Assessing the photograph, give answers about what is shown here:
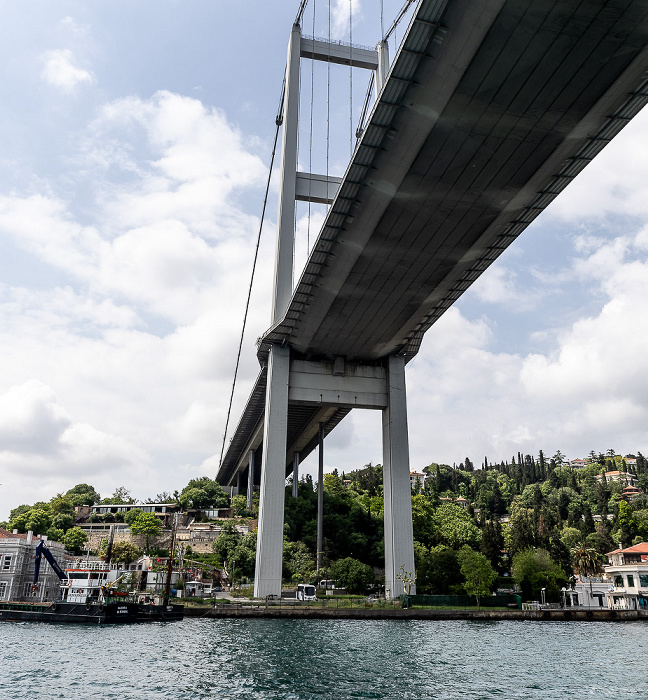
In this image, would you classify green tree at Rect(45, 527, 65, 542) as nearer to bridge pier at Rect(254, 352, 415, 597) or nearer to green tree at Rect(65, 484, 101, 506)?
green tree at Rect(65, 484, 101, 506)

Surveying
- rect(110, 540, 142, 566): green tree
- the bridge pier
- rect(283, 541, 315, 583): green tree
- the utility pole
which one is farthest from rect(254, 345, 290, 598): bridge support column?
rect(110, 540, 142, 566): green tree

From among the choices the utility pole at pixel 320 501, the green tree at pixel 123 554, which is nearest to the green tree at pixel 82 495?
the green tree at pixel 123 554

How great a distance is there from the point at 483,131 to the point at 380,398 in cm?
2141

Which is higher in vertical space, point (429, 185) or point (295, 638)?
point (429, 185)

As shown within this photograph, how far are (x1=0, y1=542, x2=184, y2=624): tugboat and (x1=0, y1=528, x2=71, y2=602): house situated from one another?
753 centimetres

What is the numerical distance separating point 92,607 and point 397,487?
17.5 meters

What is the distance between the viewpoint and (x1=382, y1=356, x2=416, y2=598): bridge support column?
35.2 m

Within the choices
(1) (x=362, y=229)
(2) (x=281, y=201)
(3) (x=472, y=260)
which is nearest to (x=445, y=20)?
(1) (x=362, y=229)

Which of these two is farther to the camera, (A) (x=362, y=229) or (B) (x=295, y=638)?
(A) (x=362, y=229)

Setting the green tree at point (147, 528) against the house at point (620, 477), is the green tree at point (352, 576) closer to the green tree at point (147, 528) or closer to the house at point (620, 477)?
the green tree at point (147, 528)

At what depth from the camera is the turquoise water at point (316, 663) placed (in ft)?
43.0

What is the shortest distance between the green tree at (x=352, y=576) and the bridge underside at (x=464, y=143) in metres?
16.5

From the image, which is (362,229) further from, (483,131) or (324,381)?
(324,381)

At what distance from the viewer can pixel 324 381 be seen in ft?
128
